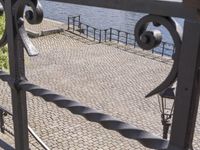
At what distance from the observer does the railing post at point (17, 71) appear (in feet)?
5.28

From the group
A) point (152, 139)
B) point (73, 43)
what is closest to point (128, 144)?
point (152, 139)

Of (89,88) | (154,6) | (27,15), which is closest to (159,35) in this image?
(154,6)

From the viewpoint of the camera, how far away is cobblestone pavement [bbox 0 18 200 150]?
28.1ft

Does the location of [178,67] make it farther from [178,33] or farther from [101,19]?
[101,19]

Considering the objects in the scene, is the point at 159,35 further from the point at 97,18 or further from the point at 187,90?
the point at 97,18

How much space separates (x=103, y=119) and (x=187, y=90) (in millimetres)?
368

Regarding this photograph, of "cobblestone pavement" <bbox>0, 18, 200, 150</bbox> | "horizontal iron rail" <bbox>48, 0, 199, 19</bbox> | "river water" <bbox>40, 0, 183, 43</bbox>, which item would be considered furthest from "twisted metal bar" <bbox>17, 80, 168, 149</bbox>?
"river water" <bbox>40, 0, 183, 43</bbox>

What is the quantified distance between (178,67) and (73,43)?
1880 cm

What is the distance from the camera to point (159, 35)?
3.72 ft

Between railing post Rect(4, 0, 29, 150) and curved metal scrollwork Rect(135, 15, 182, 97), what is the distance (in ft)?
2.05

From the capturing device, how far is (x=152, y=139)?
117 cm

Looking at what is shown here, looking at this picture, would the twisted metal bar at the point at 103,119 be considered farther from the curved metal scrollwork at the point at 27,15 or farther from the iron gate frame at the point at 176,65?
the curved metal scrollwork at the point at 27,15

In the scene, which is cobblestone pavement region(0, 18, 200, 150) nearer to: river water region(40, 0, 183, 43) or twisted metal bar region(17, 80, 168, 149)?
twisted metal bar region(17, 80, 168, 149)

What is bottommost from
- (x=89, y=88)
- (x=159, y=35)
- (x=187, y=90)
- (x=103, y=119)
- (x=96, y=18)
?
(x=96, y=18)
